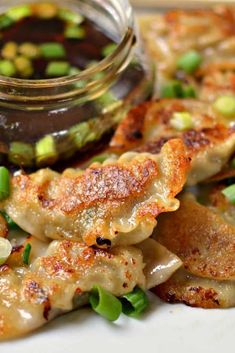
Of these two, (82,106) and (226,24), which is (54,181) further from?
(226,24)

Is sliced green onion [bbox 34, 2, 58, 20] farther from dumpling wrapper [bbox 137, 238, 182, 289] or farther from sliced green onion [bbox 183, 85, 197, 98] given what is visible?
dumpling wrapper [bbox 137, 238, 182, 289]

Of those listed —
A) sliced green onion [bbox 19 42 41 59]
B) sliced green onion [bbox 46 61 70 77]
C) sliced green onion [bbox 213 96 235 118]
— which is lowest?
sliced green onion [bbox 213 96 235 118]

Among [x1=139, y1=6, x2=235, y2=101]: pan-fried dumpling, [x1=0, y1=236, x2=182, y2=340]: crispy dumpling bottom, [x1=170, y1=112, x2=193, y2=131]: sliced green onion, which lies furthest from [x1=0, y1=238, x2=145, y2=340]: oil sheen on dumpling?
[x1=139, y1=6, x2=235, y2=101]: pan-fried dumpling

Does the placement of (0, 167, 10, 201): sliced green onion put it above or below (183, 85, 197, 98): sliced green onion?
below

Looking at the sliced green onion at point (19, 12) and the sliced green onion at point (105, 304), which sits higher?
the sliced green onion at point (19, 12)

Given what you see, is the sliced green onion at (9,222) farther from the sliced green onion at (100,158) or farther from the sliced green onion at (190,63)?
the sliced green onion at (190,63)

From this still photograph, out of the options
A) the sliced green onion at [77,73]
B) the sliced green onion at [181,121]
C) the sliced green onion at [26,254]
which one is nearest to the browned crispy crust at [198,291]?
the sliced green onion at [26,254]
